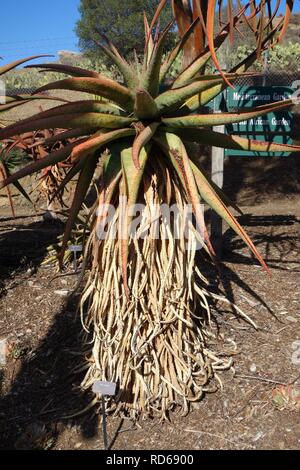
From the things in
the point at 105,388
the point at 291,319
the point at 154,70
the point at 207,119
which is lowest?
the point at 291,319

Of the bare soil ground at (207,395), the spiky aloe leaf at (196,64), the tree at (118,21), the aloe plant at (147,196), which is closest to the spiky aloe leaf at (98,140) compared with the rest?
the aloe plant at (147,196)

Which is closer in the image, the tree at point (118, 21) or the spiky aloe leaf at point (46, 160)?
the spiky aloe leaf at point (46, 160)

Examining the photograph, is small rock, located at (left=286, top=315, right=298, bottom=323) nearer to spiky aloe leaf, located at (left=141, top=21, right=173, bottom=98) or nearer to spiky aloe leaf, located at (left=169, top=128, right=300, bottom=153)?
spiky aloe leaf, located at (left=169, top=128, right=300, bottom=153)

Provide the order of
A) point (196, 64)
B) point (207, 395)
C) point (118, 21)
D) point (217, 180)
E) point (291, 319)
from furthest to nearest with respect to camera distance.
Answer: point (118, 21) < point (217, 180) < point (291, 319) < point (207, 395) < point (196, 64)

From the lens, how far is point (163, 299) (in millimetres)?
2811

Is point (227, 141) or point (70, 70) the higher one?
point (70, 70)

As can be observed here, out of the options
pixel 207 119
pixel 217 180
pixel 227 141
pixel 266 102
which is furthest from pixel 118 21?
pixel 207 119

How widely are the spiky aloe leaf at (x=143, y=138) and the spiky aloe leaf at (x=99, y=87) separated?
17 cm

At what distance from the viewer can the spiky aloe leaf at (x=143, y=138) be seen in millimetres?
2234

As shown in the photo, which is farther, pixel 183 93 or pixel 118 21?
pixel 118 21

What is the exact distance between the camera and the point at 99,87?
242 centimetres

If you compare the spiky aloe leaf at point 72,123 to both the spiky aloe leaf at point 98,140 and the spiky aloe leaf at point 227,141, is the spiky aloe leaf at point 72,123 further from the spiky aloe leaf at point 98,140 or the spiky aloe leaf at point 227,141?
the spiky aloe leaf at point 227,141

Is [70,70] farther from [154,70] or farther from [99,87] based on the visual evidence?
[154,70]

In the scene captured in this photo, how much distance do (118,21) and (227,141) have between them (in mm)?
22975
